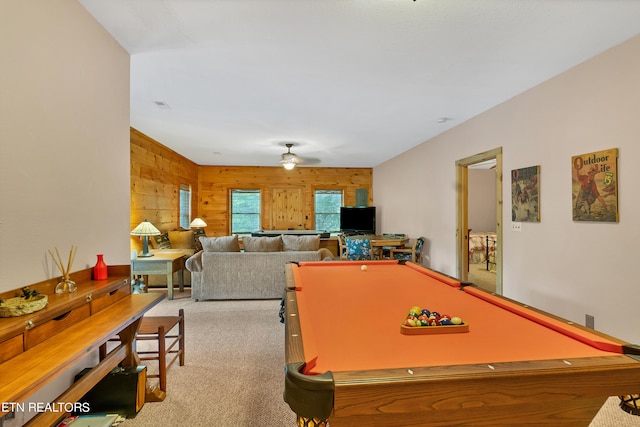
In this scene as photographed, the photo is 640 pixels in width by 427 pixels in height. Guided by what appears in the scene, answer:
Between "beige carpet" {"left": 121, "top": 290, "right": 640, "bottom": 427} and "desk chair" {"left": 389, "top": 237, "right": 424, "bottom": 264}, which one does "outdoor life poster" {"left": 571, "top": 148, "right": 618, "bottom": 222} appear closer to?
"beige carpet" {"left": 121, "top": 290, "right": 640, "bottom": 427}

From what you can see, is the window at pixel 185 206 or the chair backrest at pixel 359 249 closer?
the chair backrest at pixel 359 249

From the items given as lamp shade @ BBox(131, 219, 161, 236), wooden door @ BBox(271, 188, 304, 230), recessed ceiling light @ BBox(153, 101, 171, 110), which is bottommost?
lamp shade @ BBox(131, 219, 161, 236)

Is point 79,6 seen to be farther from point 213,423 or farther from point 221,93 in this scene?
point 213,423

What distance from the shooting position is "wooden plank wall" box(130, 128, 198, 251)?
193 inches

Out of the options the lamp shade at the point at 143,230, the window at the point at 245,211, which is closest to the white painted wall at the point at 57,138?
the lamp shade at the point at 143,230

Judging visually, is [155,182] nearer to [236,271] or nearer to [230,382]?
[236,271]

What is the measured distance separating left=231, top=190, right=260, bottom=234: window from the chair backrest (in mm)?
3594

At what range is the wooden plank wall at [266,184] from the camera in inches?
333

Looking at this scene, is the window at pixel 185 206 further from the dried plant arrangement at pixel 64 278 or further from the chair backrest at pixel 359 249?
the dried plant arrangement at pixel 64 278

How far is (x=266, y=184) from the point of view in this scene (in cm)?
870

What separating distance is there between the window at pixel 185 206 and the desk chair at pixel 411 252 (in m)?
4.56

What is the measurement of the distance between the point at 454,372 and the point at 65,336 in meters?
1.65

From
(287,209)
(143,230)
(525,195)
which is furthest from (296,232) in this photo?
(525,195)

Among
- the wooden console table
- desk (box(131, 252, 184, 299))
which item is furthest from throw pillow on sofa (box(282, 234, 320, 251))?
the wooden console table
